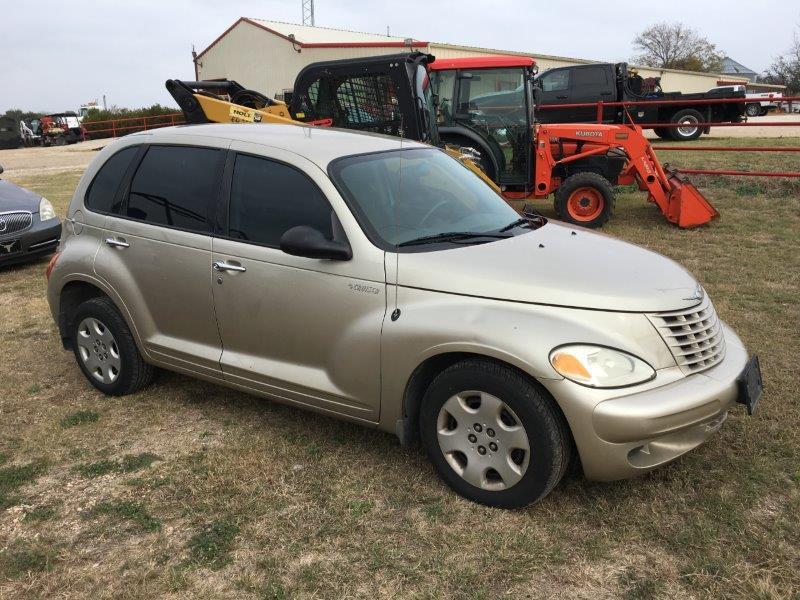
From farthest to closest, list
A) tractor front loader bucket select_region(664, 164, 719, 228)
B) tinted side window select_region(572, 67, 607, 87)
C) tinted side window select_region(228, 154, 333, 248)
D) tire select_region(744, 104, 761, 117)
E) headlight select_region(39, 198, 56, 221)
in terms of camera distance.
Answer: tire select_region(744, 104, 761, 117), tinted side window select_region(572, 67, 607, 87), tractor front loader bucket select_region(664, 164, 719, 228), headlight select_region(39, 198, 56, 221), tinted side window select_region(228, 154, 333, 248)

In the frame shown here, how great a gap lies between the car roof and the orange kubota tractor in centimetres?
442

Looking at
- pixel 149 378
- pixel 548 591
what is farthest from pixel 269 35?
pixel 548 591

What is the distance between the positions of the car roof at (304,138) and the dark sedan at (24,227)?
433cm

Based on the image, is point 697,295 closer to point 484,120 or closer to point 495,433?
point 495,433

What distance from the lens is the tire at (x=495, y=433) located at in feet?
9.18

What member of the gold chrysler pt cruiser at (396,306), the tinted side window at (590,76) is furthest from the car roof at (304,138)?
the tinted side window at (590,76)

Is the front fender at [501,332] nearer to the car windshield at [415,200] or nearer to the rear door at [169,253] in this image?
the car windshield at [415,200]

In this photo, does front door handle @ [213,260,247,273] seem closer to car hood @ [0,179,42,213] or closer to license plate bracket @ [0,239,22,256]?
license plate bracket @ [0,239,22,256]

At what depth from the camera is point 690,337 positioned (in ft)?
9.71

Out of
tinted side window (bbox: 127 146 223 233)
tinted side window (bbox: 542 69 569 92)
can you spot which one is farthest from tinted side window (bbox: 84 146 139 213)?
tinted side window (bbox: 542 69 569 92)

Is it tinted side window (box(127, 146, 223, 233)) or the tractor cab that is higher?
the tractor cab

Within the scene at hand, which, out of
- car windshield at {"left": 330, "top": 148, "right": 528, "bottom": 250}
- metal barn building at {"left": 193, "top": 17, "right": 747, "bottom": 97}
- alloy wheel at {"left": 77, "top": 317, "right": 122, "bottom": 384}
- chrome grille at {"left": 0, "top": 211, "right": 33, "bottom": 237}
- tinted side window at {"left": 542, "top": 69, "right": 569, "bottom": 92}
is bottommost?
alloy wheel at {"left": 77, "top": 317, "right": 122, "bottom": 384}

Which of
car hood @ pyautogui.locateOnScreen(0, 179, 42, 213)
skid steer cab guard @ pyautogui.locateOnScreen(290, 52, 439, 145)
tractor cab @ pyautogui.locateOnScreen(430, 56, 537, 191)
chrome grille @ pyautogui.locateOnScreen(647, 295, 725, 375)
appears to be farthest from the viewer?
tractor cab @ pyautogui.locateOnScreen(430, 56, 537, 191)

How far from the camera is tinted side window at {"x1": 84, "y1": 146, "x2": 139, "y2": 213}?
424 centimetres
